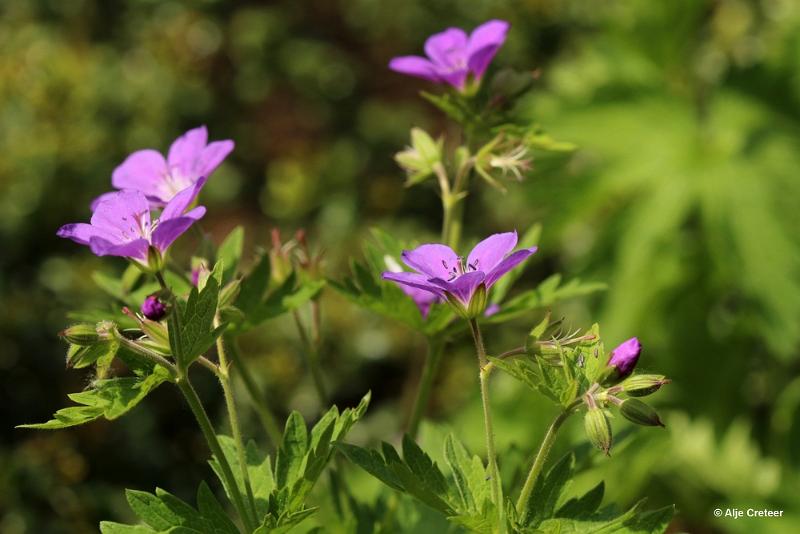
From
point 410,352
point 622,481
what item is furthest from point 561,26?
point 622,481

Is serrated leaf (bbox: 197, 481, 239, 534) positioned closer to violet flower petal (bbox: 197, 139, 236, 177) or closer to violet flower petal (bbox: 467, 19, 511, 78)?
violet flower petal (bbox: 197, 139, 236, 177)

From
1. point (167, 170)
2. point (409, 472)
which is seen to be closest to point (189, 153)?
point (167, 170)

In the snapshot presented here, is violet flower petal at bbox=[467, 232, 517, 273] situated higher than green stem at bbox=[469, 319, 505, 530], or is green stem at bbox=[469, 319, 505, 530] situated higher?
violet flower petal at bbox=[467, 232, 517, 273]

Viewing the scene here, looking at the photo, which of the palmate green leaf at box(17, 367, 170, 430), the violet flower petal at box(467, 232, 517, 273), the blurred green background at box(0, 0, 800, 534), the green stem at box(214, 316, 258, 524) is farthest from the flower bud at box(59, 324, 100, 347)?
the blurred green background at box(0, 0, 800, 534)

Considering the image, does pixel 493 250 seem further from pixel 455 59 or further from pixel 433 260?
pixel 455 59

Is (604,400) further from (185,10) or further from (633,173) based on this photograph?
(185,10)

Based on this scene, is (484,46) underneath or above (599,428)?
above

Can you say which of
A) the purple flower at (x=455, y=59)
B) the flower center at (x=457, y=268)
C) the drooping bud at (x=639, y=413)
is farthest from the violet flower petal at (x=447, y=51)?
the drooping bud at (x=639, y=413)
